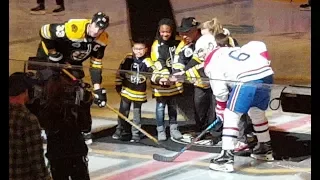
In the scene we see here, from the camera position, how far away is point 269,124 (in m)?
1.55

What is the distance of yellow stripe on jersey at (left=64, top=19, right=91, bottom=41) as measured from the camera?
209 cm

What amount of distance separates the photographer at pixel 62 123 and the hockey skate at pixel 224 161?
0.29 m

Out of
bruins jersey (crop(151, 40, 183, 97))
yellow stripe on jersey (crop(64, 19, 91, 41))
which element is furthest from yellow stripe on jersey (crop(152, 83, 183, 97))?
yellow stripe on jersey (crop(64, 19, 91, 41))

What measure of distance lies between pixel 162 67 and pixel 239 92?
514 mm

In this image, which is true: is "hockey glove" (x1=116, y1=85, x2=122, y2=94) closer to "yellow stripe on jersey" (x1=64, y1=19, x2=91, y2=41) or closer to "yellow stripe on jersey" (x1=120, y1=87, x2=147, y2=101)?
"yellow stripe on jersey" (x1=120, y1=87, x2=147, y2=101)

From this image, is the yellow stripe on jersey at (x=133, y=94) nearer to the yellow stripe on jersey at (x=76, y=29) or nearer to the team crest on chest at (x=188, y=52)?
the team crest on chest at (x=188, y=52)

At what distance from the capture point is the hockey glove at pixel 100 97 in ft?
5.32

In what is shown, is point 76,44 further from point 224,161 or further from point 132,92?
point 224,161

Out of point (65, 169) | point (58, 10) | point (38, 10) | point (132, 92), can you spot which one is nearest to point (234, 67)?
point (132, 92)

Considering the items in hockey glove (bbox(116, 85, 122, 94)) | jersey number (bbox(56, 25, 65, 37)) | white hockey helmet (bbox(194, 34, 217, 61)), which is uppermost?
jersey number (bbox(56, 25, 65, 37))

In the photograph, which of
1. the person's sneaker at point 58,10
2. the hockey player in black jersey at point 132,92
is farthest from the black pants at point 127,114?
the person's sneaker at point 58,10

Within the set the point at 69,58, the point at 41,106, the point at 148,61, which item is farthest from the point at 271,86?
the point at 69,58

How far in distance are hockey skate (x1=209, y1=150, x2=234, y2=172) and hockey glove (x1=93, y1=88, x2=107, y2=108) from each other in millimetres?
275
